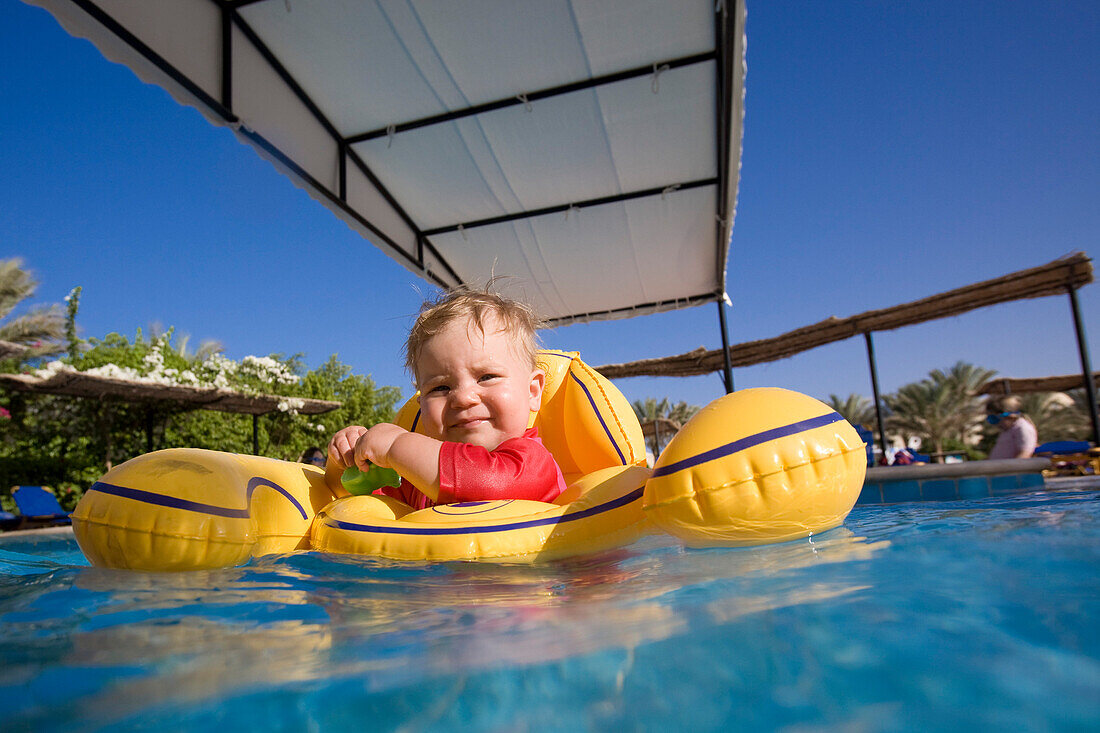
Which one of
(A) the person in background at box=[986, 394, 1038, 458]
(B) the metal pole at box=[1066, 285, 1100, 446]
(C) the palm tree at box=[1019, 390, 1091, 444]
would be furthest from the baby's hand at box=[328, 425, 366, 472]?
(C) the palm tree at box=[1019, 390, 1091, 444]

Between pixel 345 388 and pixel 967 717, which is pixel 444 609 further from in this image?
pixel 345 388

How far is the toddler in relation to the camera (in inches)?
75.9

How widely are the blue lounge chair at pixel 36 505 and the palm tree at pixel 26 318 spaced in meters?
8.54

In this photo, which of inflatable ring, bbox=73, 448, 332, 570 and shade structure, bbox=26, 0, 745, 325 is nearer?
inflatable ring, bbox=73, 448, 332, 570

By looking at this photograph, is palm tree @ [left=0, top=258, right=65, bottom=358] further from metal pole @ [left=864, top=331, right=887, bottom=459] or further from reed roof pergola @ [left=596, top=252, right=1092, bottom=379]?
metal pole @ [left=864, top=331, right=887, bottom=459]

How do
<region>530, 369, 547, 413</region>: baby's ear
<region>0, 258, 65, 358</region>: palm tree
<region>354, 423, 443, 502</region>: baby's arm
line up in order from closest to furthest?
1. <region>354, 423, 443, 502</region>: baby's arm
2. <region>530, 369, 547, 413</region>: baby's ear
3. <region>0, 258, 65, 358</region>: palm tree

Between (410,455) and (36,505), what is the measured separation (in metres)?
9.91

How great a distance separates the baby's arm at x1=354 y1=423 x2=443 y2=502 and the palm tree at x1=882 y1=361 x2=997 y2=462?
25.7 meters

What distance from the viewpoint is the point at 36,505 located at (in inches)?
351

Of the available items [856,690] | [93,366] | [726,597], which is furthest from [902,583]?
[93,366]

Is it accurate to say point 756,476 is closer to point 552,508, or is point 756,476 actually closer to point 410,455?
point 552,508

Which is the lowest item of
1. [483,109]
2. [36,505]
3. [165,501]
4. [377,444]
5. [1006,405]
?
[36,505]

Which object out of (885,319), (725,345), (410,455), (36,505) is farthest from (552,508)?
(36,505)

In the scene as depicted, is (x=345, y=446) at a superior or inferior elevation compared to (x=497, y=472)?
superior
